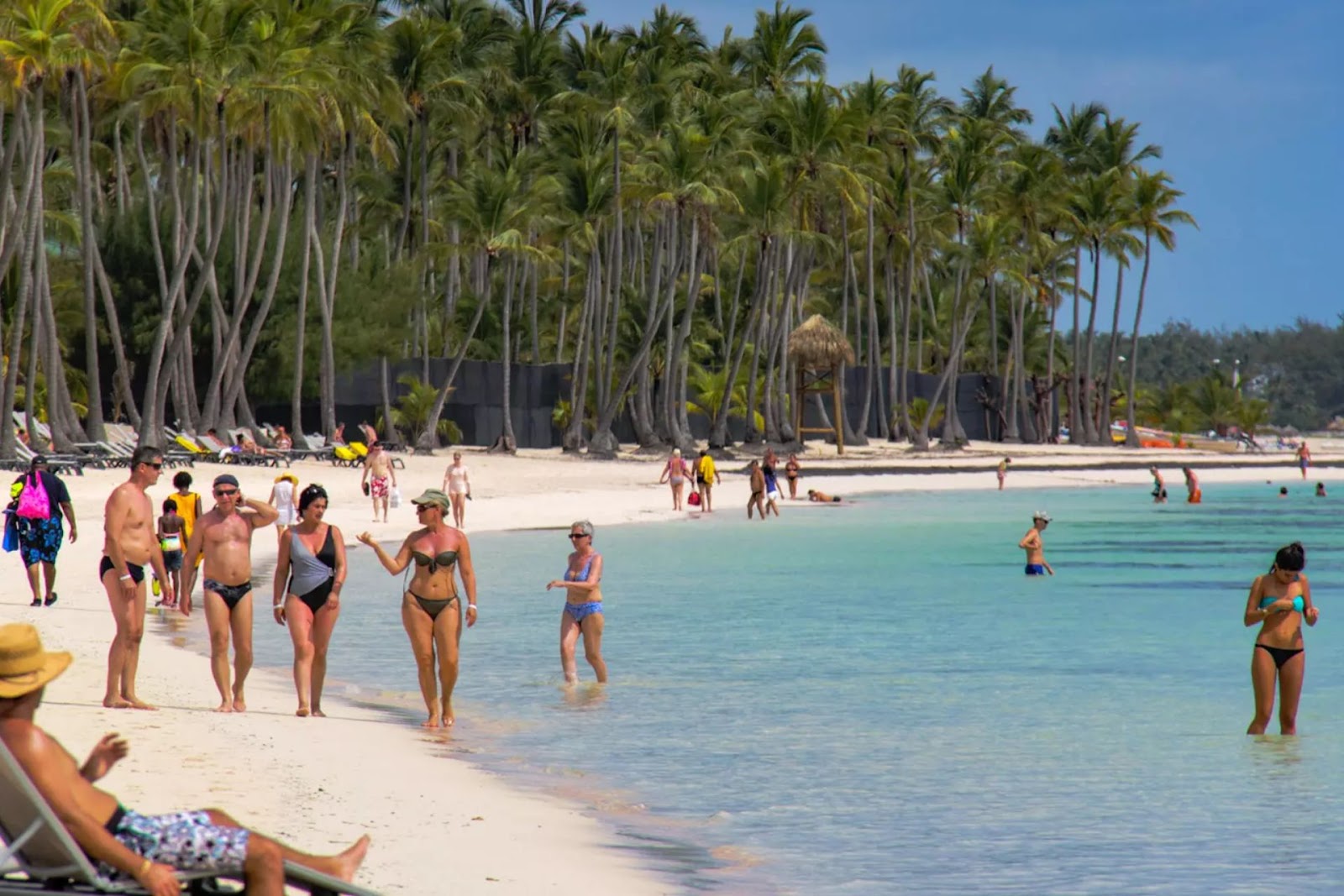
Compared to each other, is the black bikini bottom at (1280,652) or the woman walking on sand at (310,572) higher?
the woman walking on sand at (310,572)

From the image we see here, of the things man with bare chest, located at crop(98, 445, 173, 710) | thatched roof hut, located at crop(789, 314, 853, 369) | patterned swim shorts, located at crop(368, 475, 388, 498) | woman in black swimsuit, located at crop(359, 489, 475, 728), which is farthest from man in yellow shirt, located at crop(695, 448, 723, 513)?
man with bare chest, located at crop(98, 445, 173, 710)

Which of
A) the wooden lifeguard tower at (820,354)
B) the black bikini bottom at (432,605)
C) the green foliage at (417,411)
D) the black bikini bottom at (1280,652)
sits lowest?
the black bikini bottom at (1280,652)

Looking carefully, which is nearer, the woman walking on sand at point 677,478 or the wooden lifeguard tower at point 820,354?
the woman walking on sand at point 677,478

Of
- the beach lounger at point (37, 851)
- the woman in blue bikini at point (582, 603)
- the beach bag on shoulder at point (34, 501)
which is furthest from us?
the beach bag on shoulder at point (34, 501)

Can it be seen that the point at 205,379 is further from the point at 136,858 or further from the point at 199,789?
the point at 136,858

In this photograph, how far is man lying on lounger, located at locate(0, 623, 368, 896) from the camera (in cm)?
464

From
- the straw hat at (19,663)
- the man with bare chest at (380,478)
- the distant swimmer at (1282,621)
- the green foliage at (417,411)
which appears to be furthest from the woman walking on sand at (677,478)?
the straw hat at (19,663)

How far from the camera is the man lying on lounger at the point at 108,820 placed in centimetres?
464

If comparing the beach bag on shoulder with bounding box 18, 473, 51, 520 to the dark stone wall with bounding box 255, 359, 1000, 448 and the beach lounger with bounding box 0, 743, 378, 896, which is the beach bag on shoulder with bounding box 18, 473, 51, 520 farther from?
the dark stone wall with bounding box 255, 359, 1000, 448

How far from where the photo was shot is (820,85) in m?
56.3

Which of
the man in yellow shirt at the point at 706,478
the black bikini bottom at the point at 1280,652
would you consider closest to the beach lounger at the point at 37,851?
the black bikini bottom at the point at 1280,652

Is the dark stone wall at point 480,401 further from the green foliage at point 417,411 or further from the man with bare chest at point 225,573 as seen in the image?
the man with bare chest at point 225,573

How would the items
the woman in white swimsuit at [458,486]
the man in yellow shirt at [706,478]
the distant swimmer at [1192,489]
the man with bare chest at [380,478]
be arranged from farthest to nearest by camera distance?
the distant swimmer at [1192,489] < the man in yellow shirt at [706,478] < the man with bare chest at [380,478] < the woman in white swimsuit at [458,486]

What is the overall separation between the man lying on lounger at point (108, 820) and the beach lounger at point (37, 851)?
0.13 feet
